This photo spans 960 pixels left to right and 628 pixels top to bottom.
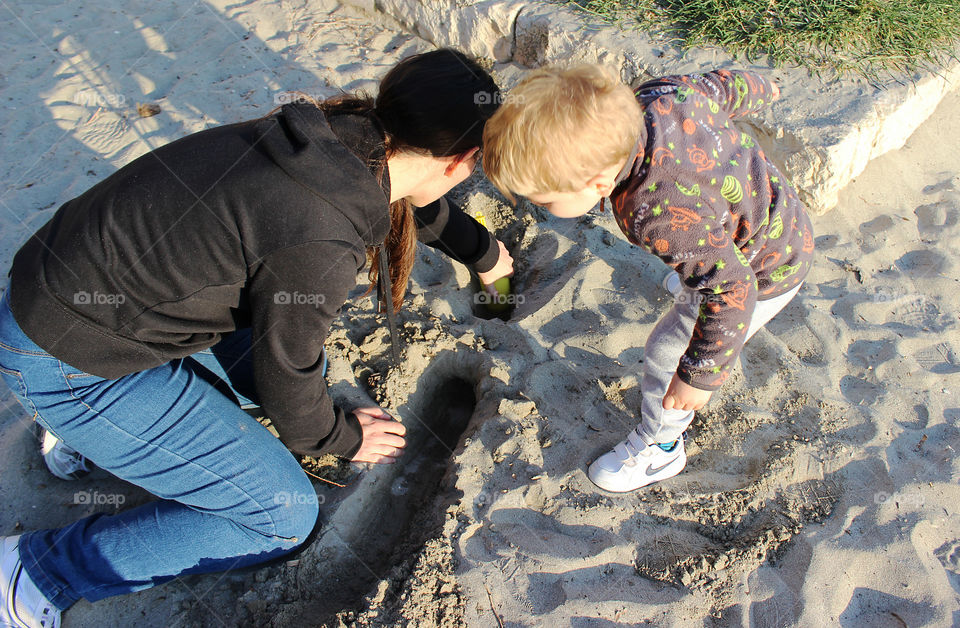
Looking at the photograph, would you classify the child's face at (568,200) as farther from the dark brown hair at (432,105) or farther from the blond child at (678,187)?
the dark brown hair at (432,105)

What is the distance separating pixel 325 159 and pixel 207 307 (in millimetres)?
481

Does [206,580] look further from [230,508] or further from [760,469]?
[760,469]

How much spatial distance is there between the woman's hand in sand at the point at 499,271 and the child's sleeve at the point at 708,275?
3.42 ft

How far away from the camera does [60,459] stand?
2.07 m

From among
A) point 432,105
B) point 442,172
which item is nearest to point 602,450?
point 442,172

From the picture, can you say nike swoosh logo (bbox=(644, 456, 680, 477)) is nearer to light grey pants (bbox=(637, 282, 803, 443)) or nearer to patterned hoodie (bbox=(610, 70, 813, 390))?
light grey pants (bbox=(637, 282, 803, 443))

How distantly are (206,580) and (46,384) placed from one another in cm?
79

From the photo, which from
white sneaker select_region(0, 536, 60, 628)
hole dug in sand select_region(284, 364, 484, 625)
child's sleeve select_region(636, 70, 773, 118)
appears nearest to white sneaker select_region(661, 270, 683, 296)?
child's sleeve select_region(636, 70, 773, 118)

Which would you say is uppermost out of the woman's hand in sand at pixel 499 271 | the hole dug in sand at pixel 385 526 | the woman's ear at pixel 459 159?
the woman's ear at pixel 459 159

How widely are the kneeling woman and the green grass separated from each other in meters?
2.23

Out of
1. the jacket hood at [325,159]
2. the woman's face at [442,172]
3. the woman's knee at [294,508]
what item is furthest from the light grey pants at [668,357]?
the woman's knee at [294,508]

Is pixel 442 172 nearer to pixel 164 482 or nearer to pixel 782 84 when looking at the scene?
pixel 164 482

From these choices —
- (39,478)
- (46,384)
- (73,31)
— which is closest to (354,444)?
(46,384)

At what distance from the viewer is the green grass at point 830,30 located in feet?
9.86
